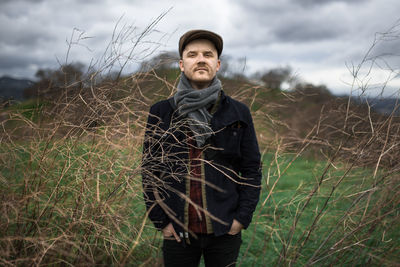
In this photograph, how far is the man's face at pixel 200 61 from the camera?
1697 millimetres

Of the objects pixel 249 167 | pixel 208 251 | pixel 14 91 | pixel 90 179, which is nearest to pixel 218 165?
pixel 249 167

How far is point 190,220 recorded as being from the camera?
5.43ft

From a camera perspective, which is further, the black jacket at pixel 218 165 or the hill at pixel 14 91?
the hill at pixel 14 91

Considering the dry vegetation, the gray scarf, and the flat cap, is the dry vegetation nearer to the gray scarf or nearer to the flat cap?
the gray scarf

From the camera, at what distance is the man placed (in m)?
1.65

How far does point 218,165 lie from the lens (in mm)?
1624

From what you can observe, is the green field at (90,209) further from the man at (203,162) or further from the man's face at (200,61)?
the man's face at (200,61)

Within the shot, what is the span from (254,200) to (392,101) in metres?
1.26

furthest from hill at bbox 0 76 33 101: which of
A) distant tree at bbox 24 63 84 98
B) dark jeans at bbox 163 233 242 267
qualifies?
dark jeans at bbox 163 233 242 267

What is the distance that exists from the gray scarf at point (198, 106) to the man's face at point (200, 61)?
0.08 m

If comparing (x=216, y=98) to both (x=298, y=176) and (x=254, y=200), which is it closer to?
(x=254, y=200)

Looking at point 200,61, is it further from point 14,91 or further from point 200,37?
point 14,91

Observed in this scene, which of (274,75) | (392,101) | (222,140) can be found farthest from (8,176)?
(274,75)

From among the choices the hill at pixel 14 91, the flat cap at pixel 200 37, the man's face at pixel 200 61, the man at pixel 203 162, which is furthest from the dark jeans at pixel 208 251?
the hill at pixel 14 91
